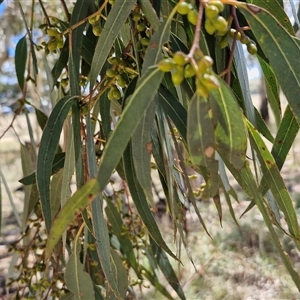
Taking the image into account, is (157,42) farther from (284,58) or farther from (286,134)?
(286,134)

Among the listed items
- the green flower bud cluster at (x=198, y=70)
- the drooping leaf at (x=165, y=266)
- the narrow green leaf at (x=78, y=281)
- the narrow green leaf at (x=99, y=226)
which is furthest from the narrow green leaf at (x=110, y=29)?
the drooping leaf at (x=165, y=266)

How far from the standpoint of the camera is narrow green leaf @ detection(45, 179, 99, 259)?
1.45 feet

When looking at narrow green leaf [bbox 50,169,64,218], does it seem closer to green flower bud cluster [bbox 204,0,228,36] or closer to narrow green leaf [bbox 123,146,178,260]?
narrow green leaf [bbox 123,146,178,260]

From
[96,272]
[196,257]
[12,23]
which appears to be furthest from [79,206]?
[12,23]

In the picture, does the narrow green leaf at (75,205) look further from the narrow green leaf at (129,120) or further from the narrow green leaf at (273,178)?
the narrow green leaf at (273,178)

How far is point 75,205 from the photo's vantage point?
455 mm

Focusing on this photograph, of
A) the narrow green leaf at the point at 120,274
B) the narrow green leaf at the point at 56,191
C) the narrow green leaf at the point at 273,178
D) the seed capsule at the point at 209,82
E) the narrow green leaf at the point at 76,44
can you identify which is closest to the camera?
the seed capsule at the point at 209,82

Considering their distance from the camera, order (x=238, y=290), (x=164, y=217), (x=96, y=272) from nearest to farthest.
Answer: (x=96, y=272) → (x=238, y=290) → (x=164, y=217)

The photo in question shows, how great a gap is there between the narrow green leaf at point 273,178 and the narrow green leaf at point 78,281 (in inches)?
15.1

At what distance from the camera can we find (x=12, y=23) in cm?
342

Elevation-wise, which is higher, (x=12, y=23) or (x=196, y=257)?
Answer: (x=12, y=23)

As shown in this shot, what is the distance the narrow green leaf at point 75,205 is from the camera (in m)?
0.44

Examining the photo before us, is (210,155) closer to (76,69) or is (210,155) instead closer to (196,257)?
(76,69)

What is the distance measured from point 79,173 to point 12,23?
3.04 m
